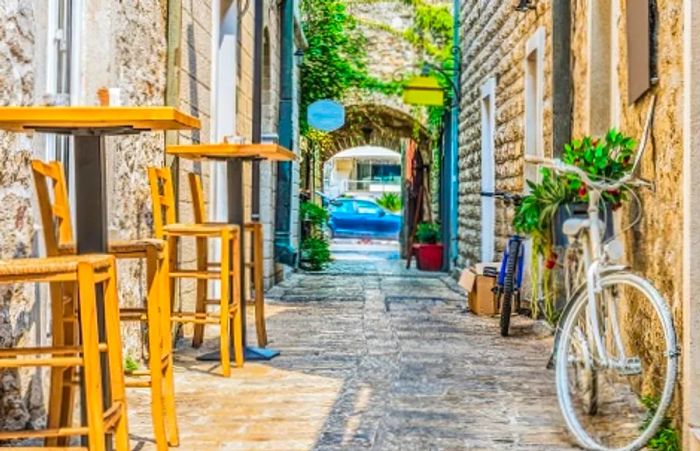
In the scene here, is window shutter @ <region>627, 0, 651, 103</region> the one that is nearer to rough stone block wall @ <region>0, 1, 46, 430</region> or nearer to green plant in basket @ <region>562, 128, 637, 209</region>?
green plant in basket @ <region>562, 128, 637, 209</region>

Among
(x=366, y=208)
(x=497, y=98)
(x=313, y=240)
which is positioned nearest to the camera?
(x=497, y=98)

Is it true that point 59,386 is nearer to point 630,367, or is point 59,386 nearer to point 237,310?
point 630,367

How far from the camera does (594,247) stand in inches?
155

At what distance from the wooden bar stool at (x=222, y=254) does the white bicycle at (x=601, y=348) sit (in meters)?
1.67

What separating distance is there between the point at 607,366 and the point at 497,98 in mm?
6336

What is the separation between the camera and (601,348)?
378cm

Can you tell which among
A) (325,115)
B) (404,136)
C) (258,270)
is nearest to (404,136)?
(404,136)

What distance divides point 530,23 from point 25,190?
5.39 metres

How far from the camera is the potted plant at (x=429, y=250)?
600 inches

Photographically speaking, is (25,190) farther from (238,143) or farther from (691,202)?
(691,202)

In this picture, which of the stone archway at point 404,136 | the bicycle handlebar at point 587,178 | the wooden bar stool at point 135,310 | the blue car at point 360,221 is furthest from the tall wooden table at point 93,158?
the blue car at point 360,221

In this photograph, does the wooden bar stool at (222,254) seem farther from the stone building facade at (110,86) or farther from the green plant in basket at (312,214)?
the green plant in basket at (312,214)

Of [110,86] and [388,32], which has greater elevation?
[388,32]

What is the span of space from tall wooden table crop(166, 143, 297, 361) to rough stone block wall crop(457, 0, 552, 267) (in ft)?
8.19
